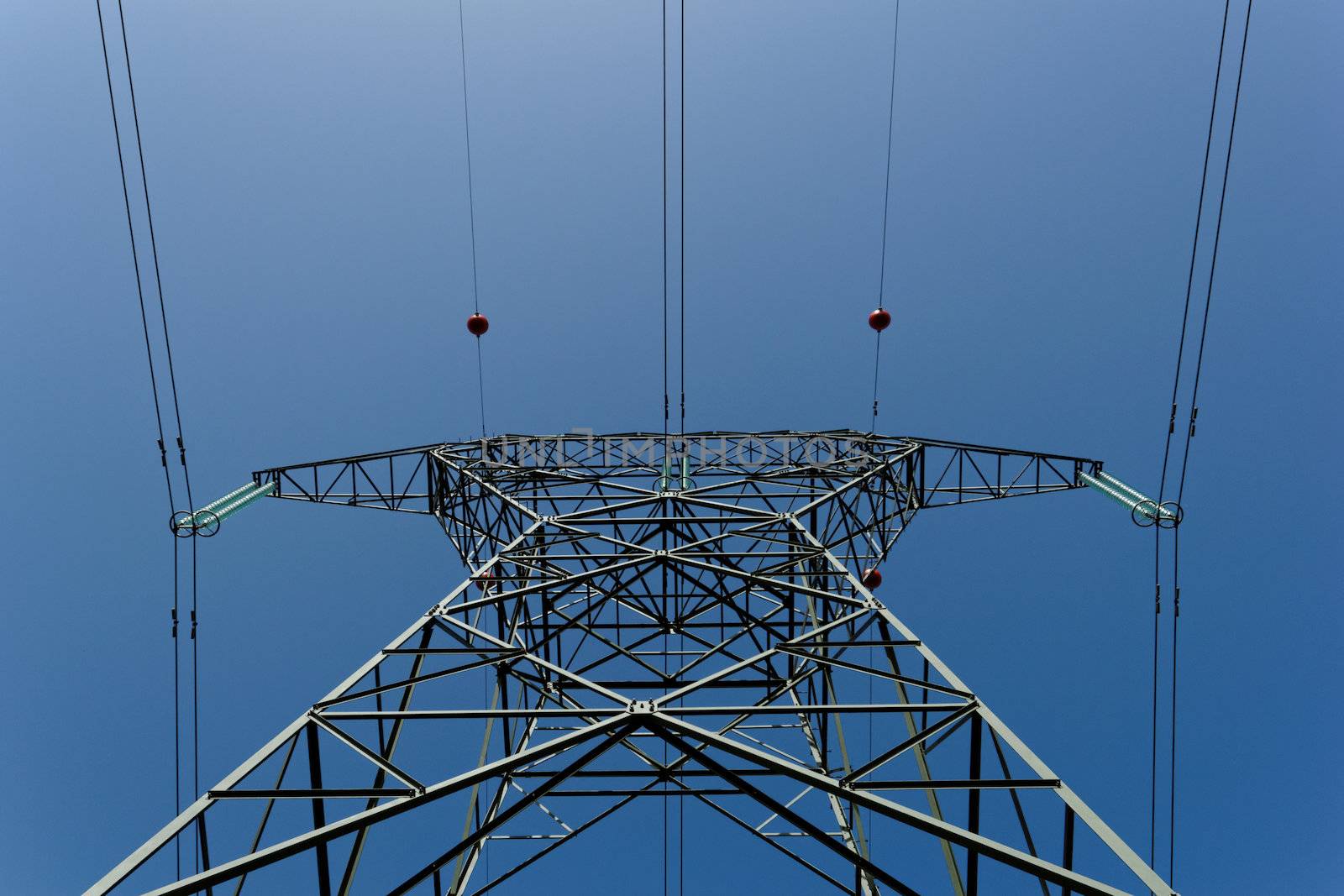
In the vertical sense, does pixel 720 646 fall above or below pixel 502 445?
below

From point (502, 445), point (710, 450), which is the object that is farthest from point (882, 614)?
point (502, 445)

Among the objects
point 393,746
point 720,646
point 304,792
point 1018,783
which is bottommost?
point 720,646

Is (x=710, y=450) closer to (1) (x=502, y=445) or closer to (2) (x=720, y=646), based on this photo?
(1) (x=502, y=445)

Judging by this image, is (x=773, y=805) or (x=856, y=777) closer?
(x=856, y=777)

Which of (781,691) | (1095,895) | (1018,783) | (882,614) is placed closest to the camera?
(1095,895)

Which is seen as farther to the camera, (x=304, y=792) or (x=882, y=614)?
(x=882, y=614)

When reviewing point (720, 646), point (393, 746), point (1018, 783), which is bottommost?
point (720, 646)

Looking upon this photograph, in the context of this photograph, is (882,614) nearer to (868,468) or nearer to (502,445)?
(868,468)

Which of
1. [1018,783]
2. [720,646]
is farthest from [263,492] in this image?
[1018,783]

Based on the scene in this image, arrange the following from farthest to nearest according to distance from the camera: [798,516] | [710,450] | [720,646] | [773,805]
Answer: [710,450] < [798,516] < [720,646] < [773,805]
